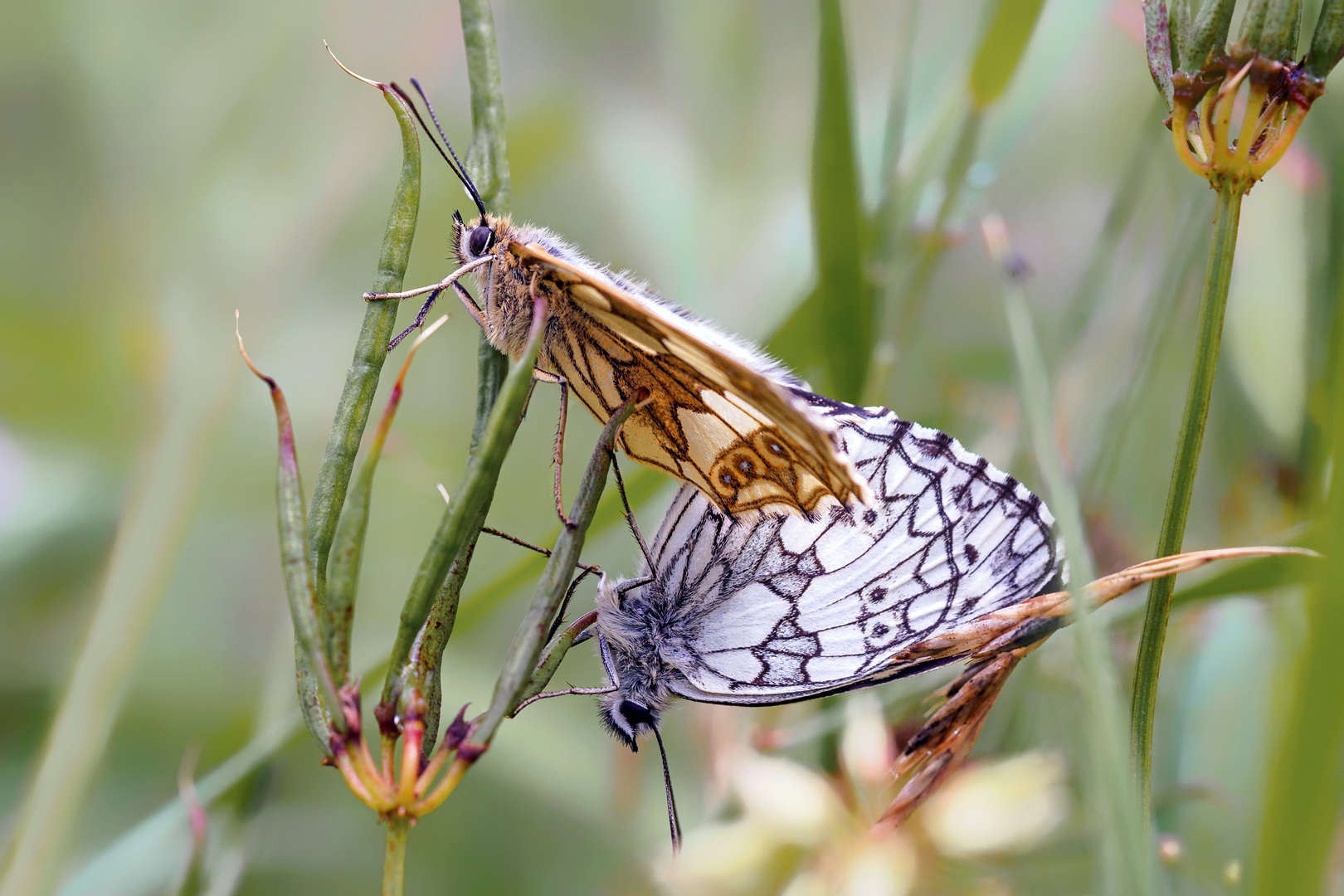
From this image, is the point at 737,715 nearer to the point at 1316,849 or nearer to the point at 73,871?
the point at 73,871

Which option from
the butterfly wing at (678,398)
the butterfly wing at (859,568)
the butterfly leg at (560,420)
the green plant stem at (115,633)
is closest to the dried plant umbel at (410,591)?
the butterfly wing at (678,398)

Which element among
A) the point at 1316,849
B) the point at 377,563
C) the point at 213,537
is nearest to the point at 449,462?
the point at 377,563

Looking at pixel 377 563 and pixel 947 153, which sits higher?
pixel 947 153

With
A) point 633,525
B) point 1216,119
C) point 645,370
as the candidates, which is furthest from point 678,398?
point 1216,119

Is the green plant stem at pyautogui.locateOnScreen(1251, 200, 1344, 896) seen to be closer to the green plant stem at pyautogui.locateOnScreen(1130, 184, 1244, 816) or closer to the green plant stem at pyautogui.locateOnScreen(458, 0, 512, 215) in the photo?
the green plant stem at pyautogui.locateOnScreen(1130, 184, 1244, 816)

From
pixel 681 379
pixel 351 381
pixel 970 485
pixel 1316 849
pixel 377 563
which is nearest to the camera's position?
pixel 1316 849

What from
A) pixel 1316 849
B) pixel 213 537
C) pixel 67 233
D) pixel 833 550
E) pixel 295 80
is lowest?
pixel 1316 849

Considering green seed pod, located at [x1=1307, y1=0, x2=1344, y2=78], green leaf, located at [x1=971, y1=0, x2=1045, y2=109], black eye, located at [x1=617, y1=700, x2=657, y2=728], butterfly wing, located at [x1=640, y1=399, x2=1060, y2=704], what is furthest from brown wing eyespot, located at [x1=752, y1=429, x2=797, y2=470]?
green leaf, located at [x1=971, y1=0, x2=1045, y2=109]
